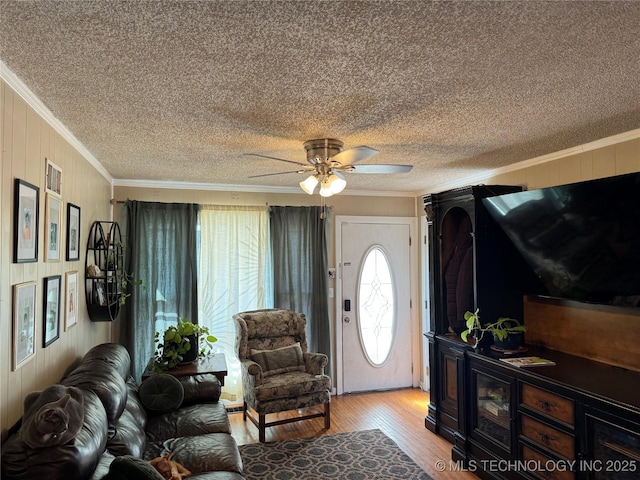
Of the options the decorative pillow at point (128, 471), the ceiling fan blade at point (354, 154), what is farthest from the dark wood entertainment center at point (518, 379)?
the decorative pillow at point (128, 471)

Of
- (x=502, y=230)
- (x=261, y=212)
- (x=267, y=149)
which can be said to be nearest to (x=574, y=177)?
(x=502, y=230)

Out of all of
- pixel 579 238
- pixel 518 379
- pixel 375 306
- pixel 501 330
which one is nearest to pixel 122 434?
pixel 518 379

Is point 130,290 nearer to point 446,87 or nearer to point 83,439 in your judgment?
point 83,439

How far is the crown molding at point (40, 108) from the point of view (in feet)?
6.00

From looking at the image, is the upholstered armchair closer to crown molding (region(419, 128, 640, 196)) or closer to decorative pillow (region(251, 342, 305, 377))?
decorative pillow (region(251, 342, 305, 377))

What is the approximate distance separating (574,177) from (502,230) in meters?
0.66

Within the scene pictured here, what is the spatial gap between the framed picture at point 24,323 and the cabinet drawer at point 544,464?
3.02 meters

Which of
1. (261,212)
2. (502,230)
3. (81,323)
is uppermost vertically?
(261,212)

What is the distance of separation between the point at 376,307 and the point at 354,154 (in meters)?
3.25

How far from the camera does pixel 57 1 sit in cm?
132

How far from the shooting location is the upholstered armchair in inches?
157

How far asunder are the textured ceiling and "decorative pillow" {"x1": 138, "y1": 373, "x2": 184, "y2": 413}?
1.82 m

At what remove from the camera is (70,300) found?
282cm

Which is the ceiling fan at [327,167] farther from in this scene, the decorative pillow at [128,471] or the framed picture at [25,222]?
the decorative pillow at [128,471]
